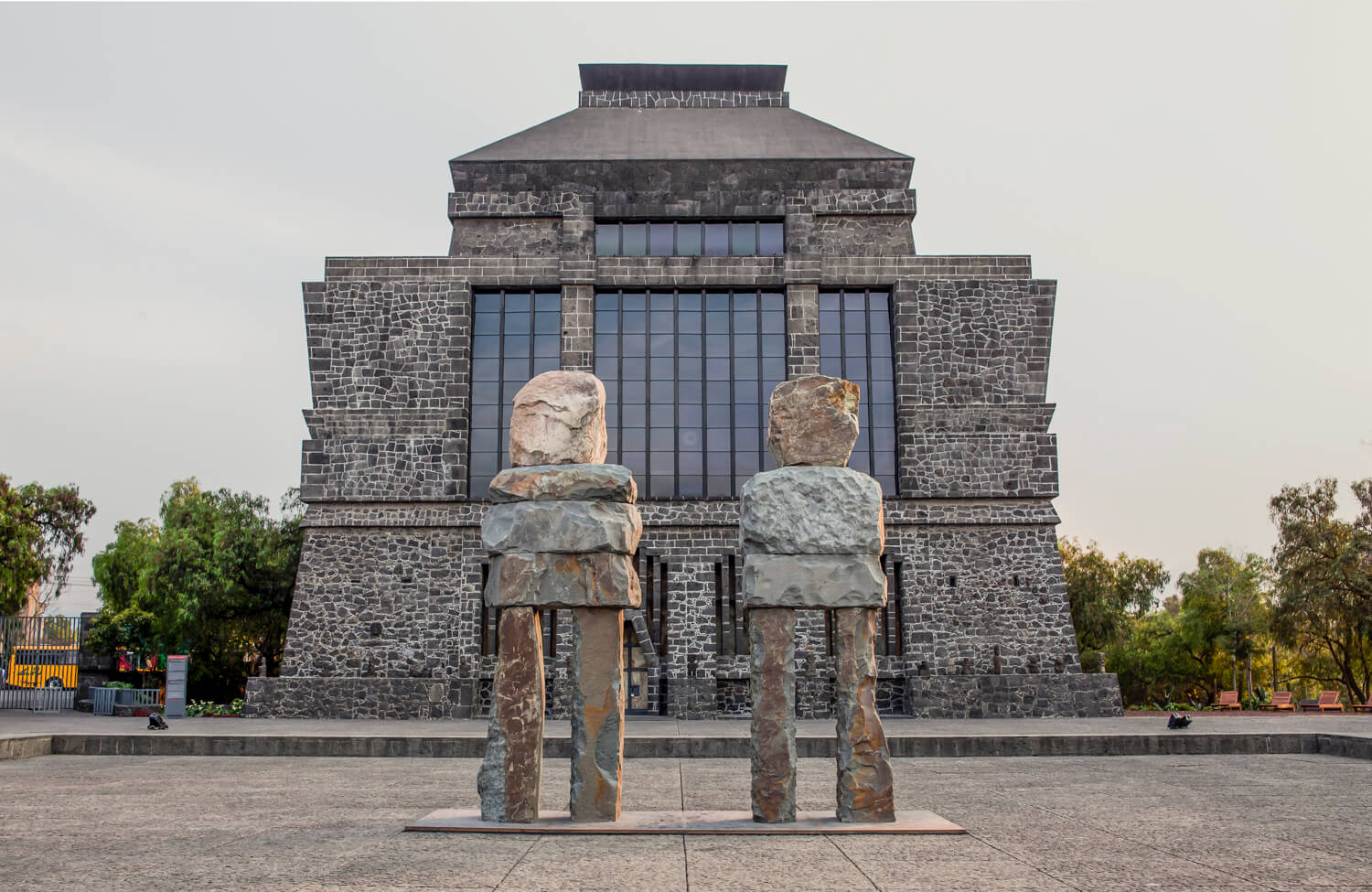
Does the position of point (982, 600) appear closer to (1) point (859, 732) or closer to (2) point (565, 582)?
(1) point (859, 732)

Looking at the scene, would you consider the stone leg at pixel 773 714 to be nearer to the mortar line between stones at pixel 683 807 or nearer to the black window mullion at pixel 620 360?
the mortar line between stones at pixel 683 807

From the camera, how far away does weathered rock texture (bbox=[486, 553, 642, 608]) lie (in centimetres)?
969

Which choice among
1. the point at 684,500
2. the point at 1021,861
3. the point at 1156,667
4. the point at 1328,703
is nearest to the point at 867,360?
the point at 684,500

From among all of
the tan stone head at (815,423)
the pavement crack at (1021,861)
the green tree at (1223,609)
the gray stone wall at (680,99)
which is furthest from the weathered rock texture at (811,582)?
the green tree at (1223,609)

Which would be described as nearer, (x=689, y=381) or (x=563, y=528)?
(x=563, y=528)

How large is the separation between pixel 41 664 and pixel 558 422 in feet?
82.5

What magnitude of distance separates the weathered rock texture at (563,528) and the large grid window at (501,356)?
1835 centimetres

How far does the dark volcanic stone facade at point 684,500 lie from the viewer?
26.8 meters

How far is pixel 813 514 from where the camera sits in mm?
9922

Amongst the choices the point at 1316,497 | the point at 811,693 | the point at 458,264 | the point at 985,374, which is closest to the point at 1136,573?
the point at 1316,497

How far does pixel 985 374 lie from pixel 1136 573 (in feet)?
64.5

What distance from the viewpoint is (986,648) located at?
27234 mm

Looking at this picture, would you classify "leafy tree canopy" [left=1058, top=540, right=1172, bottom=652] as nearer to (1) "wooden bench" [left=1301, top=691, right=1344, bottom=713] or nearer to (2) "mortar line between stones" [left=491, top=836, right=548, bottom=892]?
(1) "wooden bench" [left=1301, top=691, right=1344, bottom=713]

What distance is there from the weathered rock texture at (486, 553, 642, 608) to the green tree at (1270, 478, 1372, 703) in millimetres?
30896
